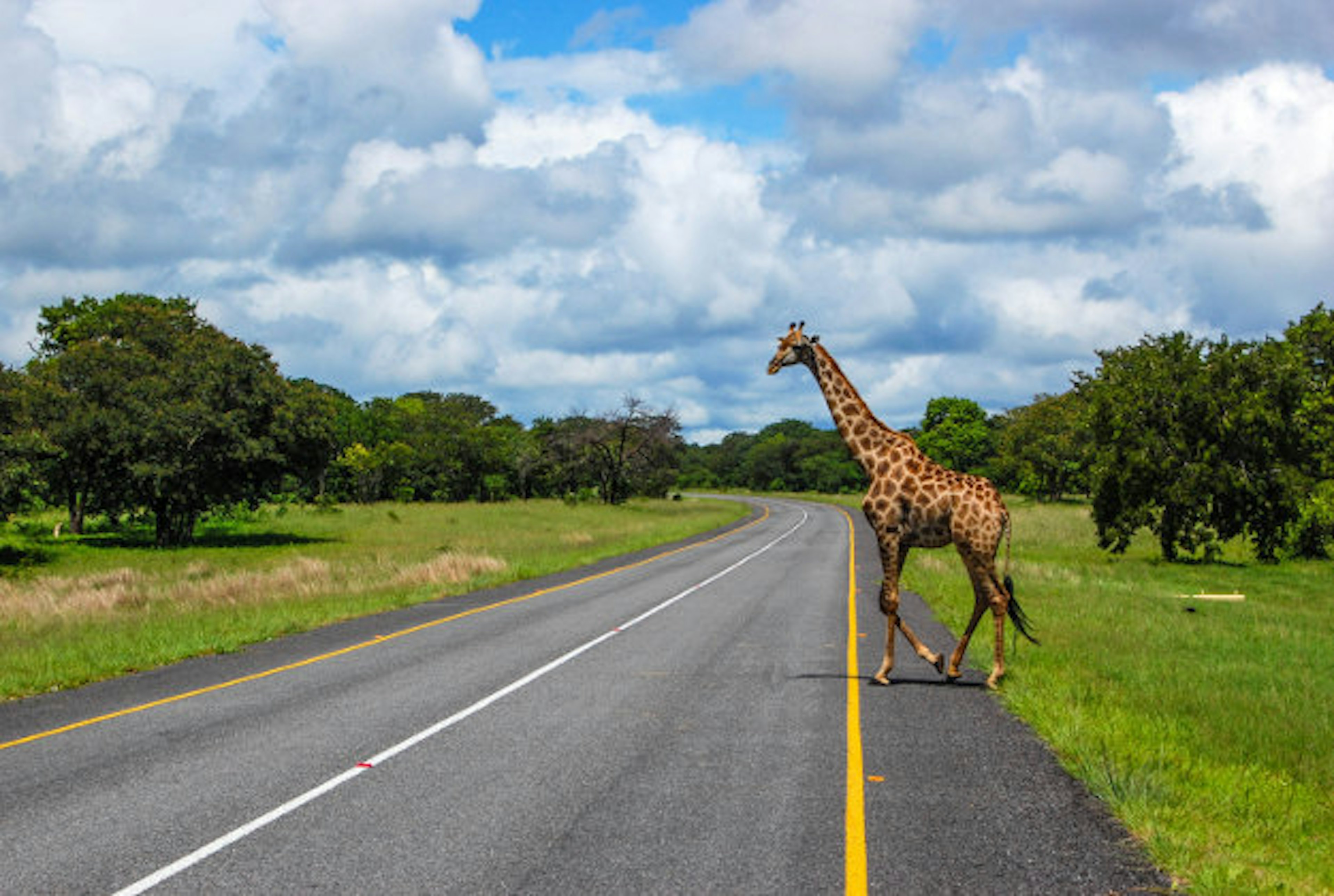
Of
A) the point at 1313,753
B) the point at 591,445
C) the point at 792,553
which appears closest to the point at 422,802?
the point at 1313,753

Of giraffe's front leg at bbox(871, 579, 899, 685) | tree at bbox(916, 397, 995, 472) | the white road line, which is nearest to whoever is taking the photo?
the white road line

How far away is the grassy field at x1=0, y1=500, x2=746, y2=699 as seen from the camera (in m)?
15.2

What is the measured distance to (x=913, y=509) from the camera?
10.5 metres

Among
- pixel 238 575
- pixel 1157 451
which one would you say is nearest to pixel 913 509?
pixel 238 575

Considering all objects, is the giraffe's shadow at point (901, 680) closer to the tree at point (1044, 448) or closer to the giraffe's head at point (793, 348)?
the giraffe's head at point (793, 348)

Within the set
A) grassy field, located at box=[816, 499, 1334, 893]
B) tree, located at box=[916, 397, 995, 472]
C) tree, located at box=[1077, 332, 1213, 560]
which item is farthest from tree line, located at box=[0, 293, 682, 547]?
tree, located at box=[916, 397, 995, 472]

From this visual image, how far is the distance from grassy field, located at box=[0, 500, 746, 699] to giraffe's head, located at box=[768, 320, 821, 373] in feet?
32.3

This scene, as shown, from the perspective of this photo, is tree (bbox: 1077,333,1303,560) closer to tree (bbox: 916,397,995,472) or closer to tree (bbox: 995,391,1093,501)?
tree (bbox: 995,391,1093,501)

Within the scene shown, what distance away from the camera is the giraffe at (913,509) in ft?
33.5

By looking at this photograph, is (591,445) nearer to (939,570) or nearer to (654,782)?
Answer: (939,570)

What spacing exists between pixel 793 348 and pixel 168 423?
1315 inches

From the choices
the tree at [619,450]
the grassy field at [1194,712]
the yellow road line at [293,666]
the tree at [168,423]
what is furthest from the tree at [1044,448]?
the yellow road line at [293,666]

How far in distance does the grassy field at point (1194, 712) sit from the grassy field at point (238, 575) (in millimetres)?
11912

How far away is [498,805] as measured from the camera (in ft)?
22.4
